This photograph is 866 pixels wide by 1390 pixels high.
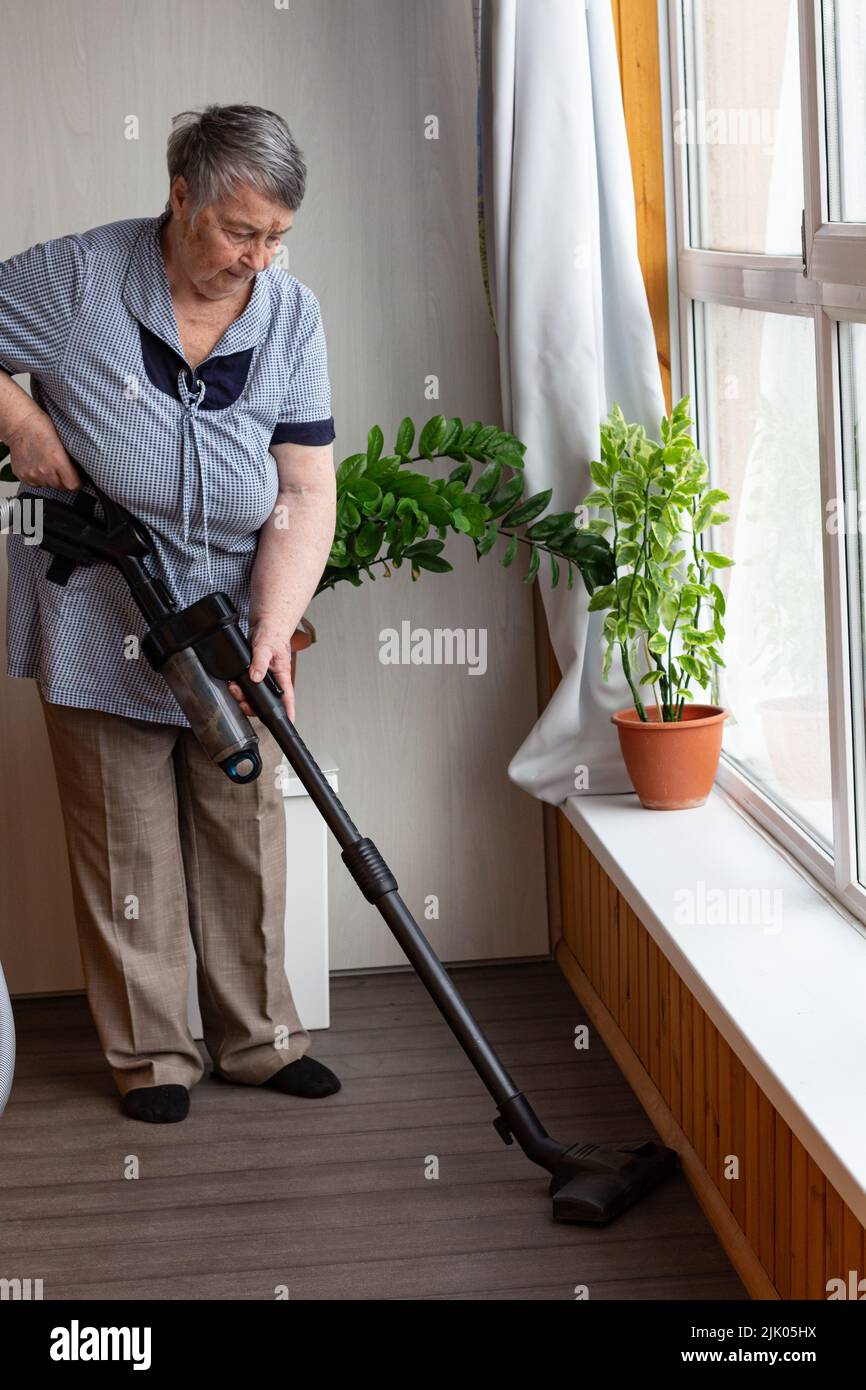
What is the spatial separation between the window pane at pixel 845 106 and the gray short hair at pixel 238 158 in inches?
28.1

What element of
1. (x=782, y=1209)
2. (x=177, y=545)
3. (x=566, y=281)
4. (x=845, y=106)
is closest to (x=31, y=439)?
(x=177, y=545)

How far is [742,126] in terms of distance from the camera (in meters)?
2.38

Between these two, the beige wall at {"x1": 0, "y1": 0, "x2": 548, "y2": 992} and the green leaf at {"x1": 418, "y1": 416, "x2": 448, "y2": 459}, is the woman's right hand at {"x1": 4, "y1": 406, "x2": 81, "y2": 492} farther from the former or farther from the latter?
the beige wall at {"x1": 0, "y1": 0, "x2": 548, "y2": 992}

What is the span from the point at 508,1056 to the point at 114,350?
1388 mm

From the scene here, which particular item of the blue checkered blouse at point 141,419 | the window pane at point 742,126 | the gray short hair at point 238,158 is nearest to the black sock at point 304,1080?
the blue checkered blouse at point 141,419

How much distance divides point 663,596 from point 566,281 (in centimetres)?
57

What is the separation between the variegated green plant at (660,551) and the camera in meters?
2.45

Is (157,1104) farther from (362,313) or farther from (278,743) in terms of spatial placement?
(362,313)

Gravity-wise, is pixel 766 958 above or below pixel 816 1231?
above

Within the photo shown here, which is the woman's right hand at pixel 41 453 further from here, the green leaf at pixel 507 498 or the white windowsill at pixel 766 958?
the white windowsill at pixel 766 958

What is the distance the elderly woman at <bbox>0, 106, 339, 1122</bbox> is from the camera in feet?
7.32

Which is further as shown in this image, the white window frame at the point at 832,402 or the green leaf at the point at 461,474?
the green leaf at the point at 461,474

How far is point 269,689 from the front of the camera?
7.32 feet
